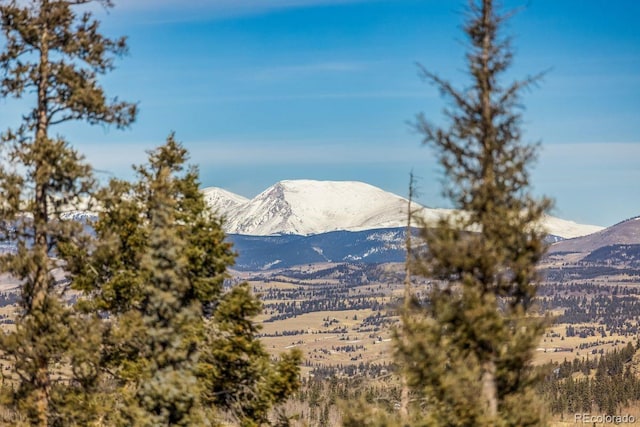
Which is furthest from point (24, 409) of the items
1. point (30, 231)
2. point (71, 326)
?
point (30, 231)

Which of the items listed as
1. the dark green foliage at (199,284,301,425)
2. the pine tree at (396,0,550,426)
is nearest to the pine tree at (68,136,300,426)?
the dark green foliage at (199,284,301,425)

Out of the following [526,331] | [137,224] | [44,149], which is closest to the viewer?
[526,331]

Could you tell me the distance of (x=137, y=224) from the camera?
105 ft

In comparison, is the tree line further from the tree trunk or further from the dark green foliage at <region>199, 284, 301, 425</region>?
the tree trunk

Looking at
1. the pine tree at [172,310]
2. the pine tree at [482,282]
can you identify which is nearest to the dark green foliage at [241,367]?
the pine tree at [172,310]

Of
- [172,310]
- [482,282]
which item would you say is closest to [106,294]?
[172,310]

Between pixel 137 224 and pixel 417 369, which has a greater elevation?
pixel 137 224

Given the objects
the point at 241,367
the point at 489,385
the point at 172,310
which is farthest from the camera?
the point at 241,367

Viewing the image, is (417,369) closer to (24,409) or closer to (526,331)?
(526,331)

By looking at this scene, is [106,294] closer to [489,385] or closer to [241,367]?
[241,367]

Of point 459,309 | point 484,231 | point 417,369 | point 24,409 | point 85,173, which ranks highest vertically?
point 85,173

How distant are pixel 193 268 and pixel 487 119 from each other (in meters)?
14.0

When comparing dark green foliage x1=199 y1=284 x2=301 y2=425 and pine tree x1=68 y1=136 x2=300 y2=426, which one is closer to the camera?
pine tree x1=68 y1=136 x2=300 y2=426

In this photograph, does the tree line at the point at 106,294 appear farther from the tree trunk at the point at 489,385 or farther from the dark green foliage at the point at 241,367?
the tree trunk at the point at 489,385
